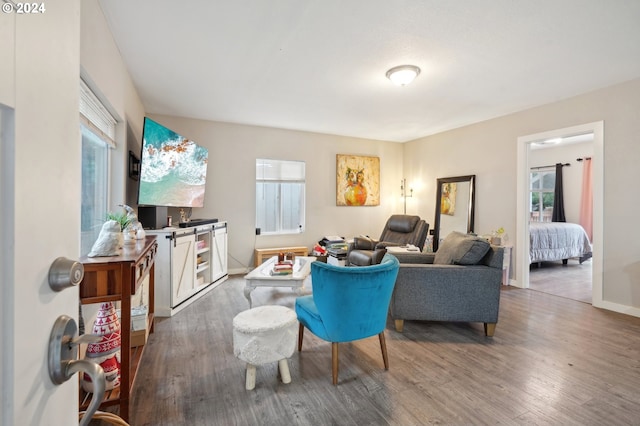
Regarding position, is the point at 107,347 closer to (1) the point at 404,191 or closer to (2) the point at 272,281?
(2) the point at 272,281

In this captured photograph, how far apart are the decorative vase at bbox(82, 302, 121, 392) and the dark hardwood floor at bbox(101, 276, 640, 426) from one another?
0.23 meters

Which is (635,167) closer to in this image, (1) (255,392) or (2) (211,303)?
(1) (255,392)

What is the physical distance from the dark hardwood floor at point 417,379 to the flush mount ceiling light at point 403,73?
8.08ft

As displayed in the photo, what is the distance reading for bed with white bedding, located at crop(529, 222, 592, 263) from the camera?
5.16 meters

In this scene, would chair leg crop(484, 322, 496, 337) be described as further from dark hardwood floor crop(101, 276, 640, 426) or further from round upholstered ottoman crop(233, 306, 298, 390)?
round upholstered ottoman crop(233, 306, 298, 390)

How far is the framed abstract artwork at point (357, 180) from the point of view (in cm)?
584

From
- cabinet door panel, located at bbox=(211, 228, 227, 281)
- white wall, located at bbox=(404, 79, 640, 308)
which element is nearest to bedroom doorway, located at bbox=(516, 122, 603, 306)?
white wall, located at bbox=(404, 79, 640, 308)

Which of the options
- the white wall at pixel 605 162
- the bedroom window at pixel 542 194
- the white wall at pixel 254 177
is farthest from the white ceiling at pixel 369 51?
the bedroom window at pixel 542 194

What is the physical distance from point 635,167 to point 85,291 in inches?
196

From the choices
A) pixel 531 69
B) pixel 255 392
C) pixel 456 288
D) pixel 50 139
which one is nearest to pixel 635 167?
pixel 531 69

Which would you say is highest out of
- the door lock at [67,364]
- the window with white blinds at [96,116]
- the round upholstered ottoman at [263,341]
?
A: the window with white blinds at [96,116]

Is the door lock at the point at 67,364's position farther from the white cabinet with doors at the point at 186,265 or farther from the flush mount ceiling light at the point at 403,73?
the flush mount ceiling light at the point at 403,73

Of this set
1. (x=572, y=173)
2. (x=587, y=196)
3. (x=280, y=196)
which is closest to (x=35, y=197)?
(x=280, y=196)

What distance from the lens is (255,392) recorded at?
1898 mm
